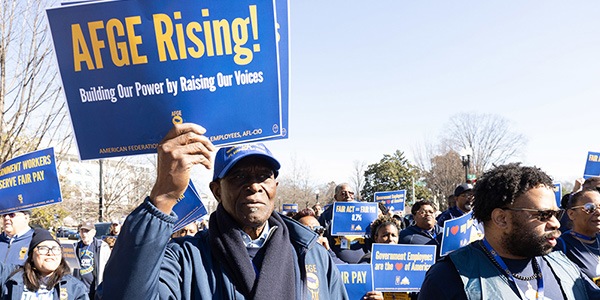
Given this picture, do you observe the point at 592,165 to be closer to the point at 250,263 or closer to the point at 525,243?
the point at 525,243

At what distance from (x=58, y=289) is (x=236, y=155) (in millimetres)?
4154

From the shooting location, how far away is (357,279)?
222 inches

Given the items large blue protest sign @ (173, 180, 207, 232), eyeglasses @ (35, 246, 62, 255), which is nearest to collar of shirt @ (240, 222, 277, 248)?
large blue protest sign @ (173, 180, 207, 232)

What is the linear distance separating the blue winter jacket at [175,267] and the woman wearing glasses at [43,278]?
3903 millimetres

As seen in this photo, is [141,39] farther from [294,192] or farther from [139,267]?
[294,192]

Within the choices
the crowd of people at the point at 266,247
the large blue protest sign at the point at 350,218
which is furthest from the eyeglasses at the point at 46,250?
the large blue protest sign at the point at 350,218

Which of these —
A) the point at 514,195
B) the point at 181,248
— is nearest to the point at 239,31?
the point at 181,248

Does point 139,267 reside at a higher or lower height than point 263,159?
lower

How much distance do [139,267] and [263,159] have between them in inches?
39.2

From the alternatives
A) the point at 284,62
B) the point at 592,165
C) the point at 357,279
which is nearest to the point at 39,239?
the point at 357,279

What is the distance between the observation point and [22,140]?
12156 mm

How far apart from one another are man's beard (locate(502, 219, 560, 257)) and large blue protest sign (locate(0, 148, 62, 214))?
5078 millimetres

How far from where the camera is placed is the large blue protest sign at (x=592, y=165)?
9508mm

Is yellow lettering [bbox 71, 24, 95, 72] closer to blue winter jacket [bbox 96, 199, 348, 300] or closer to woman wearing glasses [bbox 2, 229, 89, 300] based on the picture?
blue winter jacket [bbox 96, 199, 348, 300]
